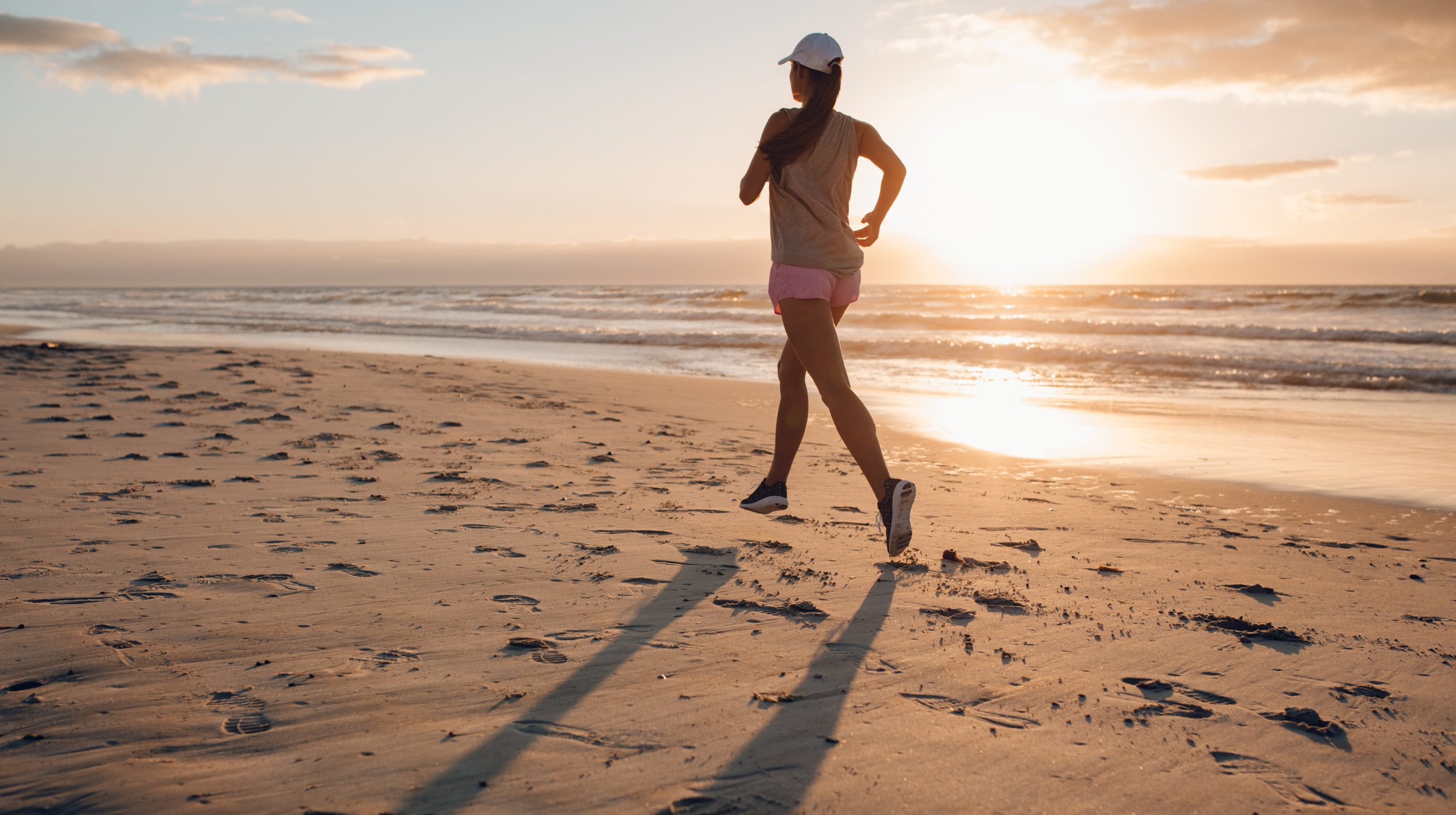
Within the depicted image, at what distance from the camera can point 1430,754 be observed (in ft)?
5.25

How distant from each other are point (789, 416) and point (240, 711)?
6.67 ft

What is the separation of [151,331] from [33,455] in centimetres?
1759

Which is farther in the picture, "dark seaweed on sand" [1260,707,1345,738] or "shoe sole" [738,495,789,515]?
"shoe sole" [738,495,789,515]

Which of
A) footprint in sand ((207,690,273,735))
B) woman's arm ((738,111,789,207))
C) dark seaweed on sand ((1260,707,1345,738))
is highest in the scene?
woman's arm ((738,111,789,207))

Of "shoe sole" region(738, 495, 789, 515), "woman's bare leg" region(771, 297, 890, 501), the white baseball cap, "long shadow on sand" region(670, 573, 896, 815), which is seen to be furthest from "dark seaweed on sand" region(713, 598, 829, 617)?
the white baseball cap

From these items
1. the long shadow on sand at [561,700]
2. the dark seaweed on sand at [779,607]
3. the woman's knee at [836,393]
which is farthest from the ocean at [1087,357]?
the long shadow on sand at [561,700]

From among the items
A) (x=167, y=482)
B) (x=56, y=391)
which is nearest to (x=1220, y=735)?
(x=167, y=482)

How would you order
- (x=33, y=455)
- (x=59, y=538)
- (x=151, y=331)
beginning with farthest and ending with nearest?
(x=151, y=331), (x=33, y=455), (x=59, y=538)

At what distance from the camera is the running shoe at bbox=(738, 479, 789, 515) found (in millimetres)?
3174

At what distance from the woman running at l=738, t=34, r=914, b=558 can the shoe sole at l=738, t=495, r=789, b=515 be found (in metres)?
0.39

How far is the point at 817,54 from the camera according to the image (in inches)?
111

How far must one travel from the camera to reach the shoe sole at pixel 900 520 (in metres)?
2.74

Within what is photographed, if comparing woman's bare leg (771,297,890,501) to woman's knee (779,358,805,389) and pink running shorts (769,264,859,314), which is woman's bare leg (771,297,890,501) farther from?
woman's knee (779,358,805,389)

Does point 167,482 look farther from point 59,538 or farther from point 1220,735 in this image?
point 1220,735
